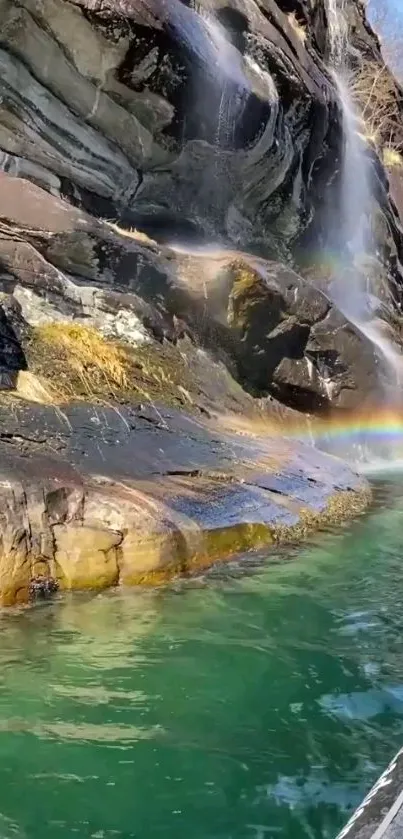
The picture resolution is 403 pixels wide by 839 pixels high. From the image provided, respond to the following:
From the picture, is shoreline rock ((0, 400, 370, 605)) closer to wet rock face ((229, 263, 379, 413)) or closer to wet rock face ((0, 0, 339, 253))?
wet rock face ((229, 263, 379, 413))

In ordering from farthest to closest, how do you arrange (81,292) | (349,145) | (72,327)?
(349,145) → (81,292) → (72,327)

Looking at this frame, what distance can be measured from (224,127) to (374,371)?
558 centimetres

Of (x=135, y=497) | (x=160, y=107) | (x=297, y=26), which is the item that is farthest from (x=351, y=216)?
(x=135, y=497)

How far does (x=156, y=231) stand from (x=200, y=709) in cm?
1188

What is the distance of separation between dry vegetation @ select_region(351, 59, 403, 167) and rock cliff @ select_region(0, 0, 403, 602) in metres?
5.84

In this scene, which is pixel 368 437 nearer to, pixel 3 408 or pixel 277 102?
pixel 277 102

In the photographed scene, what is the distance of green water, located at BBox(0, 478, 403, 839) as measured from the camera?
286 centimetres

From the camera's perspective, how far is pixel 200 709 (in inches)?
146

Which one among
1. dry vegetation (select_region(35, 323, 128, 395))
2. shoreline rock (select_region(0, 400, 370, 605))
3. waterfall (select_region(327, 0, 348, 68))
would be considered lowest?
dry vegetation (select_region(35, 323, 128, 395))

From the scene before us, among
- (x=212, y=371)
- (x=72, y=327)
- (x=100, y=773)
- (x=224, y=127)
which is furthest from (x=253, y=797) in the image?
(x=224, y=127)

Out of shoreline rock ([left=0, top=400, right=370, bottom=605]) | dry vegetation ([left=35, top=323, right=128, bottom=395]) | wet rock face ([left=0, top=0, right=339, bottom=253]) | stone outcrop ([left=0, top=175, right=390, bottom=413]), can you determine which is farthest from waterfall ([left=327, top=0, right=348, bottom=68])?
shoreline rock ([left=0, top=400, right=370, bottom=605])

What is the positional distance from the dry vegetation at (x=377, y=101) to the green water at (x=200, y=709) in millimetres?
20708

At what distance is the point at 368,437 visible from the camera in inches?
629

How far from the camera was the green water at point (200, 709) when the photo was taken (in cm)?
286
